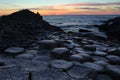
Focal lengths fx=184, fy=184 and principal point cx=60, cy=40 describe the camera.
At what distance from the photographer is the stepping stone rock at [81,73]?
3002mm

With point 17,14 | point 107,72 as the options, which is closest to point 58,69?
point 107,72

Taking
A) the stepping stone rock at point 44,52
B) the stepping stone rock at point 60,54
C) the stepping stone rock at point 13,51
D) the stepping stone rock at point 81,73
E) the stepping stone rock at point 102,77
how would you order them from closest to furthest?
the stepping stone rock at point 81,73 < the stepping stone rock at point 102,77 < the stepping stone rock at point 60,54 < the stepping stone rock at point 13,51 < the stepping stone rock at point 44,52

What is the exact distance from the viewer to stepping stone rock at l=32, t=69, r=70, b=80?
2.83 m

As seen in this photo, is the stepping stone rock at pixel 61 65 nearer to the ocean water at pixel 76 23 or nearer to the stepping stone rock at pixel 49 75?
the stepping stone rock at pixel 49 75

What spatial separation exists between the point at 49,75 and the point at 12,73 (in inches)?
23.4

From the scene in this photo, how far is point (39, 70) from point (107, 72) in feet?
4.30

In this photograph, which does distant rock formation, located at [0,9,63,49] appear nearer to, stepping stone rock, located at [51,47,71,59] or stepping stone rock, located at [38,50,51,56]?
stepping stone rock, located at [38,50,51,56]

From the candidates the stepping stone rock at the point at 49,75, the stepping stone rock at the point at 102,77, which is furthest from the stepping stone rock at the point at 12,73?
the stepping stone rock at the point at 102,77

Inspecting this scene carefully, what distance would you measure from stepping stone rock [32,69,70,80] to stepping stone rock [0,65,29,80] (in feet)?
0.49

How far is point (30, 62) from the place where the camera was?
348 cm

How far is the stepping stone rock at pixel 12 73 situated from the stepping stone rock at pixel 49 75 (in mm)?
150

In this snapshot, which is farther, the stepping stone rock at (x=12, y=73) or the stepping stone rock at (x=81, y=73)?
the stepping stone rock at (x=81, y=73)

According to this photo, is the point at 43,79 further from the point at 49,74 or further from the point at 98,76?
the point at 98,76

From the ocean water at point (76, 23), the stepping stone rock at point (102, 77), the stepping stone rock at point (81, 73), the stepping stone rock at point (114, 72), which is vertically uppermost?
the stepping stone rock at point (81, 73)
